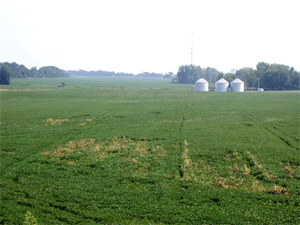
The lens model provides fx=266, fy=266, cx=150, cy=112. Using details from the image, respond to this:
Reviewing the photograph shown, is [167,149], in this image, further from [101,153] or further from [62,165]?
[62,165]

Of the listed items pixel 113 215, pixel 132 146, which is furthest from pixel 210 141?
pixel 113 215

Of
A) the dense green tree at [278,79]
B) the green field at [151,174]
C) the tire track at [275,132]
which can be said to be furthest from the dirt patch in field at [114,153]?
the dense green tree at [278,79]

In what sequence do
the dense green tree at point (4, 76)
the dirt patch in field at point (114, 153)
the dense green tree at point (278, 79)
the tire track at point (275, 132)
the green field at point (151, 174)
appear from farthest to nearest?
the dense green tree at point (4, 76), the dense green tree at point (278, 79), the tire track at point (275, 132), the dirt patch in field at point (114, 153), the green field at point (151, 174)

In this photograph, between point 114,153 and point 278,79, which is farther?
point 278,79

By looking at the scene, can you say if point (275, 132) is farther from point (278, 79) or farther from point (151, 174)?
point (278, 79)

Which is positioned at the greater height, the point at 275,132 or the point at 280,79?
the point at 280,79

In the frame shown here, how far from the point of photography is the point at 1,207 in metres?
14.6

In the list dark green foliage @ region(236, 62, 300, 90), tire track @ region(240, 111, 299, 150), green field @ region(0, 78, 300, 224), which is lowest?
green field @ region(0, 78, 300, 224)

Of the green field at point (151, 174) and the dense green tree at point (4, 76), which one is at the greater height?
the dense green tree at point (4, 76)

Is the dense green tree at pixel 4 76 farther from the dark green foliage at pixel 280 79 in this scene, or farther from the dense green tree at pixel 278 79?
the dense green tree at pixel 278 79

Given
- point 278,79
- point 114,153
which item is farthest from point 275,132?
point 278,79

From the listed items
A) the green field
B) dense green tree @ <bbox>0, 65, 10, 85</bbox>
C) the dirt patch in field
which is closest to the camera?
the green field

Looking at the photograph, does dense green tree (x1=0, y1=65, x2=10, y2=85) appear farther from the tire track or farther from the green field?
the tire track

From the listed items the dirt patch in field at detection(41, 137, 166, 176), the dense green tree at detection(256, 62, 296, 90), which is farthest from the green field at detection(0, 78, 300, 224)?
the dense green tree at detection(256, 62, 296, 90)
